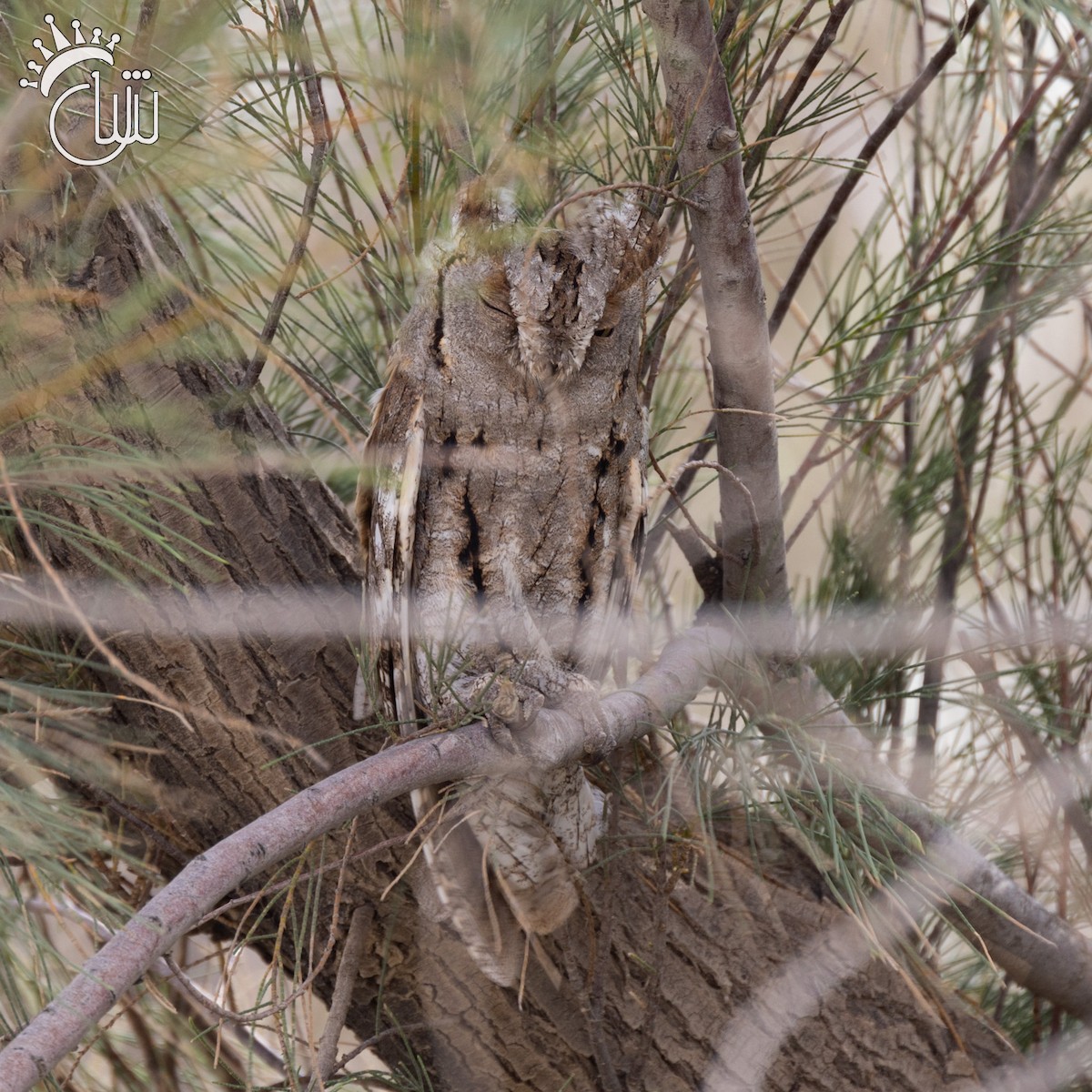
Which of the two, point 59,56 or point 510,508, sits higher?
point 59,56

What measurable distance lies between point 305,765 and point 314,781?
0.02m

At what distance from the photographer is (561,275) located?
46.9 inches

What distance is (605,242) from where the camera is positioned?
1.18 metres

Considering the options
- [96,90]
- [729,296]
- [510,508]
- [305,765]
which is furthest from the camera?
[510,508]

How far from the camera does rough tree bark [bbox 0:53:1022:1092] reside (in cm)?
103

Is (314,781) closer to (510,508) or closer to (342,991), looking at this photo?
(342,991)

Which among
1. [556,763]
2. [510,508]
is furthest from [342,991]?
[510,508]

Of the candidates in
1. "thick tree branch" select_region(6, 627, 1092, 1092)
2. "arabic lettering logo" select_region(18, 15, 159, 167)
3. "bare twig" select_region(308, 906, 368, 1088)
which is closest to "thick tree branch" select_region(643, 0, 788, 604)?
"thick tree branch" select_region(6, 627, 1092, 1092)

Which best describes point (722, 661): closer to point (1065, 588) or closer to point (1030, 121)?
point (1065, 588)

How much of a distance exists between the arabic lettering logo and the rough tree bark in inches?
2.2

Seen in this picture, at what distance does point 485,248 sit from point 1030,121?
82 centimetres

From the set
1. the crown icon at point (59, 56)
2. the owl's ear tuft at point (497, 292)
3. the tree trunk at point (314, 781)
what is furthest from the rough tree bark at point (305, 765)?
the owl's ear tuft at point (497, 292)

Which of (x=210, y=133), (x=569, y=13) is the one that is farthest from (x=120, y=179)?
(x=569, y=13)

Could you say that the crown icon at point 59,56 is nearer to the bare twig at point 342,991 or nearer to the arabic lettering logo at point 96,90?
the arabic lettering logo at point 96,90
